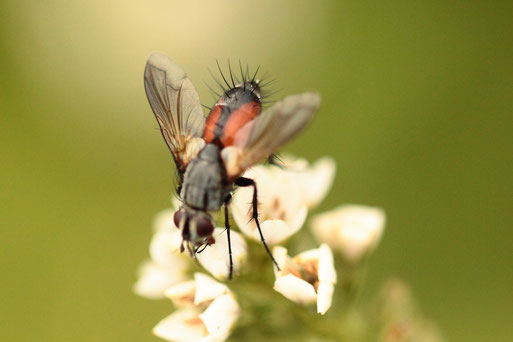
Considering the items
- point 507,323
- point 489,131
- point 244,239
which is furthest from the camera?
point 489,131

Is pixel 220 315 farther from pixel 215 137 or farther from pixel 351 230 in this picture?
pixel 351 230

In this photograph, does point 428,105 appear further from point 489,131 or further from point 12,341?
point 12,341

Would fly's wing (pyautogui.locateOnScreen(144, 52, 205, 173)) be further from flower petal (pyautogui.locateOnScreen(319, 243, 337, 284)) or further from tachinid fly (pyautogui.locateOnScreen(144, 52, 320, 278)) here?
flower petal (pyautogui.locateOnScreen(319, 243, 337, 284))

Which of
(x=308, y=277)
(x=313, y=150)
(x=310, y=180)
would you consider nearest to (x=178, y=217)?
(x=308, y=277)

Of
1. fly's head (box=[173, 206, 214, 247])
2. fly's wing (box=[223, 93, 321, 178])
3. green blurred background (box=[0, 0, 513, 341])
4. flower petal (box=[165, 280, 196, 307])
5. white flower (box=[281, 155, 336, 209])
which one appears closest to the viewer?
fly's wing (box=[223, 93, 321, 178])

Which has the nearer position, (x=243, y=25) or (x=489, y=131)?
(x=489, y=131)

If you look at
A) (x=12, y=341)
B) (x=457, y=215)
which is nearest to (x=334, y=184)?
(x=457, y=215)

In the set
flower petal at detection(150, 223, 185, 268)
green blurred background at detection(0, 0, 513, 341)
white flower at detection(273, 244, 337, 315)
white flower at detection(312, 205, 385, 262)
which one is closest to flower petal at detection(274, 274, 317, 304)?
white flower at detection(273, 244, 337, 315)

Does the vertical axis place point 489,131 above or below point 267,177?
below
